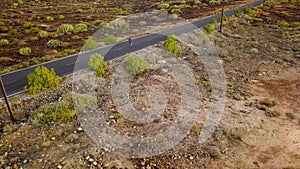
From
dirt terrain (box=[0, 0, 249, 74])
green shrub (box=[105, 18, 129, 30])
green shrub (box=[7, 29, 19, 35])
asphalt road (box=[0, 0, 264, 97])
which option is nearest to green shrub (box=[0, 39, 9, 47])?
dirt terrain (box=[0, 0, 249, 74])

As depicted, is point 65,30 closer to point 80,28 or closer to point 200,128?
point 80,28

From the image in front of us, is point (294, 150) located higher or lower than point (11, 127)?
lower

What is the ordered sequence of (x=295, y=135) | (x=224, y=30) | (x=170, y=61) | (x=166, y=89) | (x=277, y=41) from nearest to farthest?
(x=295, y=135) < (x=166, y=89) < (x=170, y=61) < (x=277, y=41) < (x=224, y=30)

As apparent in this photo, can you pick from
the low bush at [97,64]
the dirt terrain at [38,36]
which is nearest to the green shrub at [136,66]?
the low bush at [97,64]

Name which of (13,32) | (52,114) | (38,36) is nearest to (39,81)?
(52,114)

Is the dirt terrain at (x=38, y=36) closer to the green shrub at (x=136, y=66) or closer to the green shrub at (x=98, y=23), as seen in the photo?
the green shrub at (x=98, y=23)

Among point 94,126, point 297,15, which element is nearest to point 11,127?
point 94,126

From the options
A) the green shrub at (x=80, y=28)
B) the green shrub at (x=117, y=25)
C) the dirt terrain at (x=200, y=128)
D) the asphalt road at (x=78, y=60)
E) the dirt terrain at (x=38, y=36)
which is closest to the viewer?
the dirt terrain at (x=200, y=128)

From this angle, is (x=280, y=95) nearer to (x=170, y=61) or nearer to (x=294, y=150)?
(x=294, y=150)
